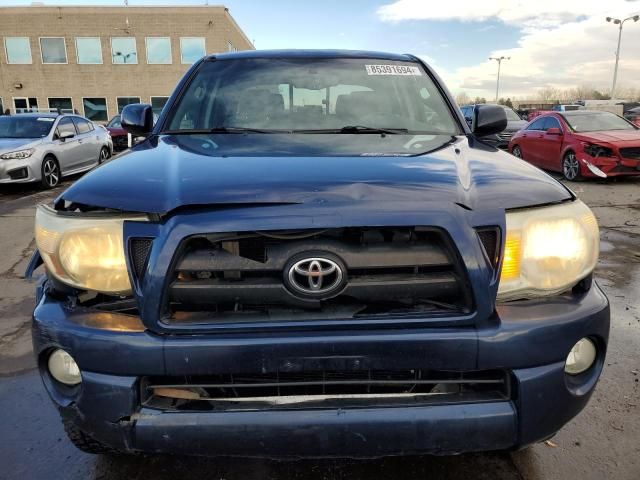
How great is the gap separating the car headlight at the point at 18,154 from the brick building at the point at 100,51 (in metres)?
26.9

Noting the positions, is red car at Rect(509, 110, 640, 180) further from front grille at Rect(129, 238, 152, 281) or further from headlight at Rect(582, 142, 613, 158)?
front grille at Rect(129, 238, 152, 281)

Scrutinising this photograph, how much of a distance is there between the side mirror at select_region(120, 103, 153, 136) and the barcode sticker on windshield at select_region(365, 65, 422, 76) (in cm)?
139

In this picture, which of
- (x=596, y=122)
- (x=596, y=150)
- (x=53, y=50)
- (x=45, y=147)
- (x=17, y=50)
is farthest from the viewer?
(x=17, y=50)

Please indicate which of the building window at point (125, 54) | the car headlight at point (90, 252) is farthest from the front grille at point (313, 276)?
the building window at point (125, 54)

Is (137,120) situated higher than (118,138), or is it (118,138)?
(137,120)

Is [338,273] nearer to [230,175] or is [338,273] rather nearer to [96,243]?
[230,175]

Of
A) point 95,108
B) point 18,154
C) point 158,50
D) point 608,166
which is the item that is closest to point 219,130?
point 18,154

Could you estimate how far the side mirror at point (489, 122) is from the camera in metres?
3.09

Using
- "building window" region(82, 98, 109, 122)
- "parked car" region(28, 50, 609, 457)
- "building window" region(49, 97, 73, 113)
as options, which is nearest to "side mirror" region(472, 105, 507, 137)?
"parked car" region(28, 50, 609, 457)

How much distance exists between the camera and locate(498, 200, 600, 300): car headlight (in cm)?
166

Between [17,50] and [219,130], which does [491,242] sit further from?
[17,50]

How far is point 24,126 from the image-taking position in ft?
34.6

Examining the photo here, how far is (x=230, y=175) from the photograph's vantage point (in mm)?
1743

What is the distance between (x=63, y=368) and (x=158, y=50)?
3717cm
